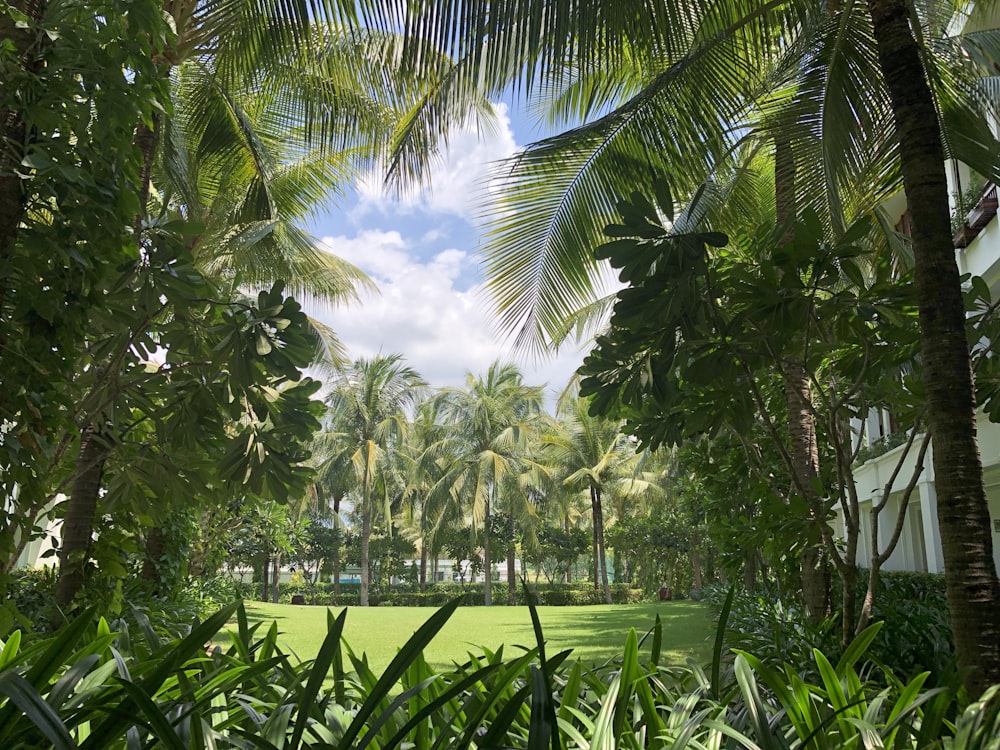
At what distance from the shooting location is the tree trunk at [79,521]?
12.2 feet

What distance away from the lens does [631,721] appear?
213cm

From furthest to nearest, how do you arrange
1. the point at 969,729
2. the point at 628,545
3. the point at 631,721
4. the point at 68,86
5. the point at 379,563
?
the point at 379,563
the point at 628,545
the point at 68,86
the point at 631,721
the point at 969,729

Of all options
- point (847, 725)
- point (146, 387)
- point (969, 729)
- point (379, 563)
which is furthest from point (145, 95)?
point (379, 563)

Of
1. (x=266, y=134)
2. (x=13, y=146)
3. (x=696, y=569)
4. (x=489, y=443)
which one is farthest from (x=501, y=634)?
(x=696, y=569)

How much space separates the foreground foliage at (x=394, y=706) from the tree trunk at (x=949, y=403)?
332mm

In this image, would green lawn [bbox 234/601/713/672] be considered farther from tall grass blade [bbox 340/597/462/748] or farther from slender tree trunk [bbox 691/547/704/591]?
slender tree trunk [bbox 691/547/704/591]

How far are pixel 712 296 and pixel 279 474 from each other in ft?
6.62

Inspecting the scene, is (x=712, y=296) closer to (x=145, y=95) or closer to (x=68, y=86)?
Answer: (x=145, y=95)

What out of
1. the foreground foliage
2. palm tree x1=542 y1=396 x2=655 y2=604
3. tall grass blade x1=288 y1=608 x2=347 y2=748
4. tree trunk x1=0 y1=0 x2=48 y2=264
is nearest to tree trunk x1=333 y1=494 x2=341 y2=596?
palm tree x1=542 y1=396 x2=655 y2=604

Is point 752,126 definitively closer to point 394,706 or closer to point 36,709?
point 394,706

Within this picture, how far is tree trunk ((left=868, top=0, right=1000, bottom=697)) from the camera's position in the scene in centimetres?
254

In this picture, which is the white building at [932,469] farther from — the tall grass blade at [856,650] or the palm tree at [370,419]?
the palm tree at [370,419]

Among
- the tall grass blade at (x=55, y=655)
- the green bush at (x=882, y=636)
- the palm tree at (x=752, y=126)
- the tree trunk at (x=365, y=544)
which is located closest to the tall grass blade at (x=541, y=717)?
the tall grass blade at (x=55, y=655)

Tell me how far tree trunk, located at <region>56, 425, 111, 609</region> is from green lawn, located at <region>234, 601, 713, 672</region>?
4.75 meters
